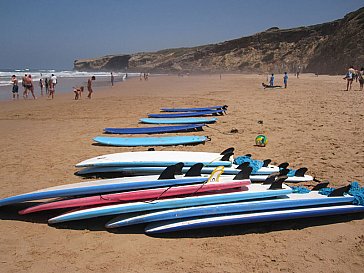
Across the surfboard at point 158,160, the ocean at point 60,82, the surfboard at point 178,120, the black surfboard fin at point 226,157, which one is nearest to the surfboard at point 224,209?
the surfboard at point 158,160

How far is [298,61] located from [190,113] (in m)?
52.6

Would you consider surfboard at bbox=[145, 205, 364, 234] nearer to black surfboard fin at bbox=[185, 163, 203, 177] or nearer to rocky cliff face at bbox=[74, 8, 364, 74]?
black surfboard fin at bbox=[185, 163, 203, 177]

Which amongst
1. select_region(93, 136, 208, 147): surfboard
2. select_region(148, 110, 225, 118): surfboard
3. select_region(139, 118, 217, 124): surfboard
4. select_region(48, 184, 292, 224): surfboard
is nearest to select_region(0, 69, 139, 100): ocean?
select_region(148, 110, 225, 118): surfboard

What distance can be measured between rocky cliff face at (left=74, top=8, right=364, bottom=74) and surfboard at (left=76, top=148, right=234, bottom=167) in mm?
38906

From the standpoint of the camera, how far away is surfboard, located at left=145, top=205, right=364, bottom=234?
10.1 feet

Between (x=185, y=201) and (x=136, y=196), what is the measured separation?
53 cm

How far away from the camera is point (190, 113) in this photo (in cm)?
1048

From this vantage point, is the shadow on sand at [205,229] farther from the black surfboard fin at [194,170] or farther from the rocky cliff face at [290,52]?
the rocky cliff face at [290,52]

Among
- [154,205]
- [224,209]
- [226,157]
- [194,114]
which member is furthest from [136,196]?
[194,114]

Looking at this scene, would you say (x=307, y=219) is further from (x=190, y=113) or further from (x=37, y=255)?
(x=190, y=113)

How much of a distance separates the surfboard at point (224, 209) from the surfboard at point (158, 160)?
115cm

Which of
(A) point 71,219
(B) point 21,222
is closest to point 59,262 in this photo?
(A) point 71,219

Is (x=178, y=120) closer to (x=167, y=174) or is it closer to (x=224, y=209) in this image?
(x=167, y=174)

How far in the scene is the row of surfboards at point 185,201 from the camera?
3.16 meters
